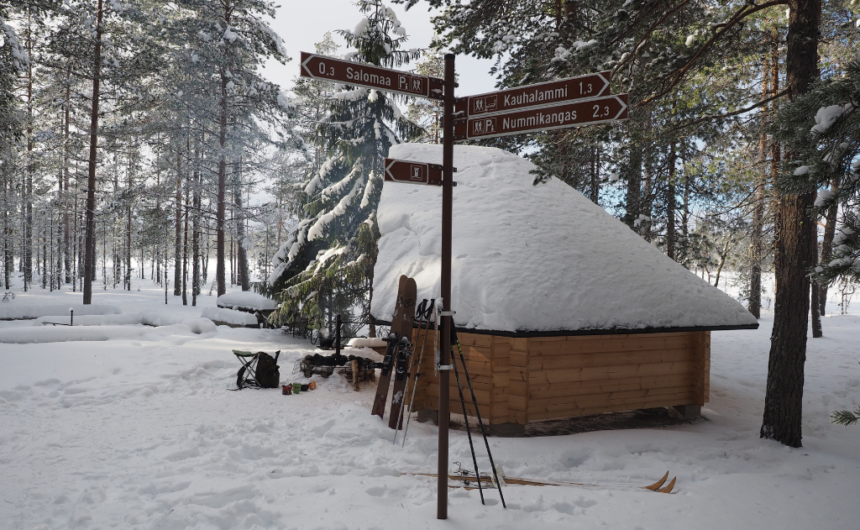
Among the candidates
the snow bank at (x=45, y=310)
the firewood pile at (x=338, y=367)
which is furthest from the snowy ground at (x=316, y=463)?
the snow bank at (x=45, y=310)

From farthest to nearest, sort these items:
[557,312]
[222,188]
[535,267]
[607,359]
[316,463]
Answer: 1. [222,188]
2. [607,359]
3. [535,267]
4. [557,312]
5. [316,463]

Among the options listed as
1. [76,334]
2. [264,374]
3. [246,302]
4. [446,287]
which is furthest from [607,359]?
[246,302]

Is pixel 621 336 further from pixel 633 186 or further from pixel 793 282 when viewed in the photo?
pixel 633 186

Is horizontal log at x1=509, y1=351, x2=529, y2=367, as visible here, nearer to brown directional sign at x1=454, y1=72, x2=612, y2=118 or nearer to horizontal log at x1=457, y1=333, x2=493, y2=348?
horizontal log at x1=457, y1=333, x2=493, y2=348

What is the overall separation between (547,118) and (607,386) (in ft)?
16.8

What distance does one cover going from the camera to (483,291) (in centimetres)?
691

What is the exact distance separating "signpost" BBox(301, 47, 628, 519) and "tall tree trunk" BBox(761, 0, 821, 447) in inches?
165

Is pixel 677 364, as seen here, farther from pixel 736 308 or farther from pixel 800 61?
pixel 800 61

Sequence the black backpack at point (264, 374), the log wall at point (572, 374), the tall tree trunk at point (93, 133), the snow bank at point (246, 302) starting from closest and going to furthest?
1. the log wall at point (572, 374)
2. the black backpack at point (264, 374)
3. the tall tree trunk at point (93, 133)
4. the snow bank at point (246, 302)

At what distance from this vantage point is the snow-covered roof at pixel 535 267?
6730 millimetres

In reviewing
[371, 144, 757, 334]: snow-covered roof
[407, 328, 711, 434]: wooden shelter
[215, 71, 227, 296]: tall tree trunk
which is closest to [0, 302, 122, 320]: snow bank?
[215, 71, 227, 296]: tall tree trunk

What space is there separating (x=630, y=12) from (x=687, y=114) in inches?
99.3

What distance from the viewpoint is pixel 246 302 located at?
18.0 meters

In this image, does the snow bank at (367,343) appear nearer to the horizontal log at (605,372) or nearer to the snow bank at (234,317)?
the horizontal log at (605,372)
